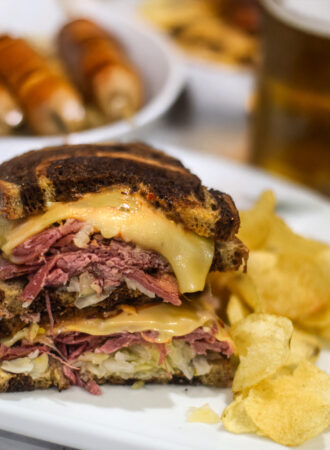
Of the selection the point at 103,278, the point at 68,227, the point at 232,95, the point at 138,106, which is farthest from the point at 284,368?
the point at 232,95

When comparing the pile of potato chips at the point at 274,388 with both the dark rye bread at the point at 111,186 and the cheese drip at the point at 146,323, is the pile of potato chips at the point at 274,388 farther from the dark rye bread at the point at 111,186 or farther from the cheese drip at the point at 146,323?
the dark rye bread at the point at 111,186

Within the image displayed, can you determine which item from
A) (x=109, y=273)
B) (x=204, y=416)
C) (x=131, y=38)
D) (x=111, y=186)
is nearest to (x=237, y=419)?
(x=204, y=416)

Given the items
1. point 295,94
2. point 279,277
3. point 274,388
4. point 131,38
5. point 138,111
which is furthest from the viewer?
point 131,38

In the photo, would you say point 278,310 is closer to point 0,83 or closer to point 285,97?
point 285,97

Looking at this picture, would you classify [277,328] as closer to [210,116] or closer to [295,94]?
[295,94]

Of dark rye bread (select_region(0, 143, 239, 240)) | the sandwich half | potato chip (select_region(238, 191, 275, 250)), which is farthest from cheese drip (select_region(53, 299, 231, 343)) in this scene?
potato chip (select_region(238, 191, 275, 250))

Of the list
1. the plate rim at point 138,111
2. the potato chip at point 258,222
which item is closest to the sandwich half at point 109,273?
the potato chip at point 258,222
